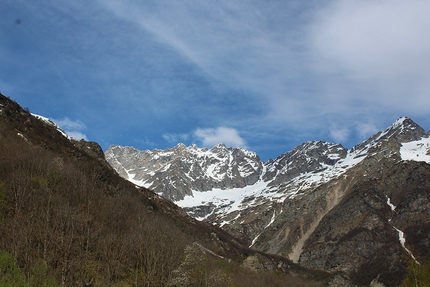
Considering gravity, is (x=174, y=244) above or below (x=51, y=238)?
above

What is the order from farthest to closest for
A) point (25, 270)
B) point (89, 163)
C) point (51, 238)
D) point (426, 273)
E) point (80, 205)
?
point (89, 163) < point (426, 273) < point (80, 205) < point (51, 238) < point (25, 270)

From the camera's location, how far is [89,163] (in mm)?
97062

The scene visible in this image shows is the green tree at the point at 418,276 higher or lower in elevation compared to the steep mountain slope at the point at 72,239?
higher

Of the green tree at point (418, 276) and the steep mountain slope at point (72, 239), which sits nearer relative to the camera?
the steep mountain slope at point (72, 239)

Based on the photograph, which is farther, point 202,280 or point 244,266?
point 244,266

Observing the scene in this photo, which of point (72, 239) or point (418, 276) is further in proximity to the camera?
point (418, 276)

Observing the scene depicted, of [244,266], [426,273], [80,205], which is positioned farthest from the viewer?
[244,266]

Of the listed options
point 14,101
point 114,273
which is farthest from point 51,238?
point 14,101

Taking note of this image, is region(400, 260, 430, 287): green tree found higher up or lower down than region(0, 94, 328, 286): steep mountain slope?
higher up

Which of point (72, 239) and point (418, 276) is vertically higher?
point (418, 276)

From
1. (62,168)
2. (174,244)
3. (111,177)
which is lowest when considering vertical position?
(174,244)

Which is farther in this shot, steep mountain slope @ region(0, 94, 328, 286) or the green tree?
the green tree

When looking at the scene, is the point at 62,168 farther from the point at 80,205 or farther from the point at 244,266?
the point at 244,266

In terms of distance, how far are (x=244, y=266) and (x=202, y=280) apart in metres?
72.7
